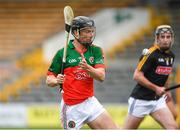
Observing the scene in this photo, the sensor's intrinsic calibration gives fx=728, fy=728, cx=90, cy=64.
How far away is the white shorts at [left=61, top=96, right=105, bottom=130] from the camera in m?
8.91

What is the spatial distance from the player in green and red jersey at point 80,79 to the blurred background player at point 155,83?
1.46 metres

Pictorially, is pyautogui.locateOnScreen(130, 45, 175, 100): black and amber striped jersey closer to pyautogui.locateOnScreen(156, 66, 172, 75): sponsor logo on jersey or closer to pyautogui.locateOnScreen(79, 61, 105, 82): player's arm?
pyautogui.locateOnScreen(156, 66, 172, 75): sponsor logo on jersey

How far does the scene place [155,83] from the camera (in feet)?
33.8

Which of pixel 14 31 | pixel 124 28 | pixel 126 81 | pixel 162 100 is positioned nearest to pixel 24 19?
pixel 14 31

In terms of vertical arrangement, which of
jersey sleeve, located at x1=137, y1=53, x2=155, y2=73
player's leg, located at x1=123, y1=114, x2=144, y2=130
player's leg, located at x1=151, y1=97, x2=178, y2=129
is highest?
jersey sleeve, located at x1=137, y1=53, x2=155, y2=73

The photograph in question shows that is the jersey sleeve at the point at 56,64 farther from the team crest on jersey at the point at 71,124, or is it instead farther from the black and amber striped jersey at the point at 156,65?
the black and amber striped jersey at the point at 156,65

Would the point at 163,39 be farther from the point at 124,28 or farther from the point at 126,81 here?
the point at 124,28

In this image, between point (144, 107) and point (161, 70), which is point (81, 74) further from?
point (144, 107)

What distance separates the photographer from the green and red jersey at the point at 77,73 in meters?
8.84

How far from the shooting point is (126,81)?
782 inches

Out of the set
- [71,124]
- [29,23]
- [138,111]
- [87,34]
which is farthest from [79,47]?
[29,23]

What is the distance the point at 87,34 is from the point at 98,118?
3.40 feet

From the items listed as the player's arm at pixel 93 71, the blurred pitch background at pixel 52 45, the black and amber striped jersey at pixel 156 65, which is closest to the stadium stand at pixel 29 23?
the blurred pitch background at pixel 52 45

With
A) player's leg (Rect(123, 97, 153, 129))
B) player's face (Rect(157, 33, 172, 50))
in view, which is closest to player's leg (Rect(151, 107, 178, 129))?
player's leg (Rect(123, 97, 153, 129))
